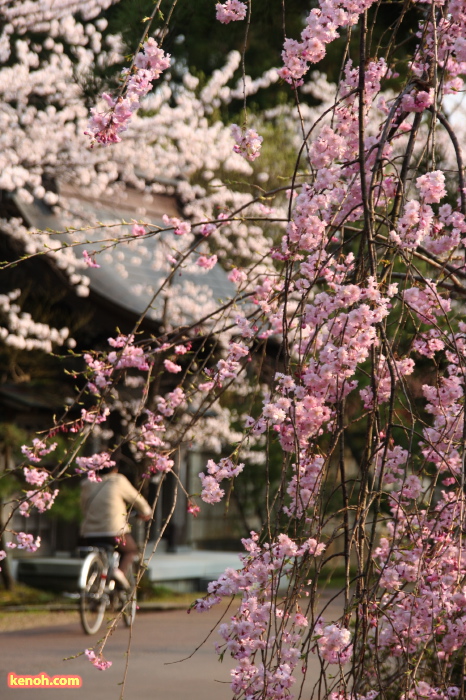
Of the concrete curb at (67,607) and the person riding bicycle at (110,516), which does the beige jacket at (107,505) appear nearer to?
the person riding bicycle at (110,516)

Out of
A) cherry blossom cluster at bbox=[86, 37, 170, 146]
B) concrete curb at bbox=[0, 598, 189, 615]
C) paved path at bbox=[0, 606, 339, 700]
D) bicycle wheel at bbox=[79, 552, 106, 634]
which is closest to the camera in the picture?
cherry blossom cluster at bbox=[86, 37, 170, 146]

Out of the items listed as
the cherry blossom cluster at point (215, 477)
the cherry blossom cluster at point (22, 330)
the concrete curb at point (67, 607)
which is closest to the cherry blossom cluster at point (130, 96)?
the cherry blossom cluster at point (215, 477)

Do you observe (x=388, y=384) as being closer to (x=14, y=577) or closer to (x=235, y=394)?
(x=14, y=577)

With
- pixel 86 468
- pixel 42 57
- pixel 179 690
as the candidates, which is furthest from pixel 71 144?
pixel 86 468

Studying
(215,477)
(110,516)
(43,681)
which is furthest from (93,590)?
(215,477)

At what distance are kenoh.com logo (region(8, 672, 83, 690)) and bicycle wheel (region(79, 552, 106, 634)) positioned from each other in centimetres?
231

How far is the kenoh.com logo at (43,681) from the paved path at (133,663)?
5 centimetres

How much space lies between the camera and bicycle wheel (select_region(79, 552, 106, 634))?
9258mm

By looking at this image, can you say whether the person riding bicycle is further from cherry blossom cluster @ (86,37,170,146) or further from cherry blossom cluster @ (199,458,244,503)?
cherry blossom cluster @ (86,37,170,146)

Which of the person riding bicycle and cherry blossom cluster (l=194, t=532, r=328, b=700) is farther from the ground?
the person riding bicycle

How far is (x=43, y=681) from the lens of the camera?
6.68m

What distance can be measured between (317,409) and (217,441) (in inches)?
477

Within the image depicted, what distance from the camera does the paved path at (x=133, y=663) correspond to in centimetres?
639

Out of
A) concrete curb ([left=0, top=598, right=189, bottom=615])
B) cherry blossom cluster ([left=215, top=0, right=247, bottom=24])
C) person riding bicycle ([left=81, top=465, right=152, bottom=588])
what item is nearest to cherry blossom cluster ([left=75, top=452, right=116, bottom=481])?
Result: cherry blossom cluster ([left=215, top=0, right=247, bottom=24])
